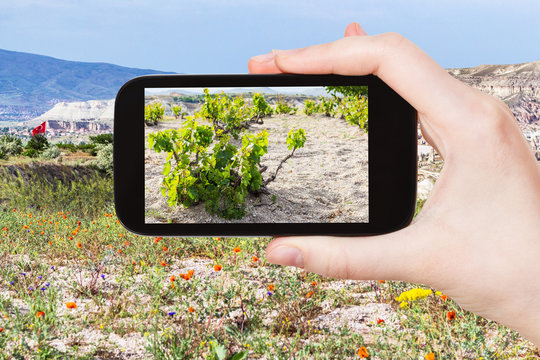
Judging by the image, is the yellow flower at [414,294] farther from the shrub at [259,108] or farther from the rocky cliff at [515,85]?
the rocky cliff at [515,85]

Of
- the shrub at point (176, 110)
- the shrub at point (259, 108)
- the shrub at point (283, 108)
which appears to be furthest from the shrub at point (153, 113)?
the shrub at point (283, 108)

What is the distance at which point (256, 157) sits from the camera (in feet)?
6.97

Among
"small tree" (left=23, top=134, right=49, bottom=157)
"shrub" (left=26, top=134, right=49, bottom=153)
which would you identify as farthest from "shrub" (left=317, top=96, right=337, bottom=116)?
"shrub" (left=26, top=134, right=49, bottom=153)

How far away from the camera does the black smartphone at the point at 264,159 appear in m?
1.61

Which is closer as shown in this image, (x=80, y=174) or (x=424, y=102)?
(x=424, y=102)

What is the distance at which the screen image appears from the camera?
66.7 inches

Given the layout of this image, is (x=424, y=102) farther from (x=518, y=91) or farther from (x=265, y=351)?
(x=518, y=91)

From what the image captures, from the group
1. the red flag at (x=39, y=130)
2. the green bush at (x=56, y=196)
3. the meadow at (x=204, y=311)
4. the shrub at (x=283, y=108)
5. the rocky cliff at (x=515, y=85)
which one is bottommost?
the meadow at (x=204, y=311)

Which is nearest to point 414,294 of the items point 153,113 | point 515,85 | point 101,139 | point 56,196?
point 153,113

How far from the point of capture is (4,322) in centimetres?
282

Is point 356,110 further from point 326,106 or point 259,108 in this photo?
point 259,108

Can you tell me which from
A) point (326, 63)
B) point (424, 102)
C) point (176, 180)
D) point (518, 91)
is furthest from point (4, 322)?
point (518, 91)

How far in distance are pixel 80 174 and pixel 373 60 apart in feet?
25.1

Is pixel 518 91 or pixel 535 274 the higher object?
pixel 518 91
